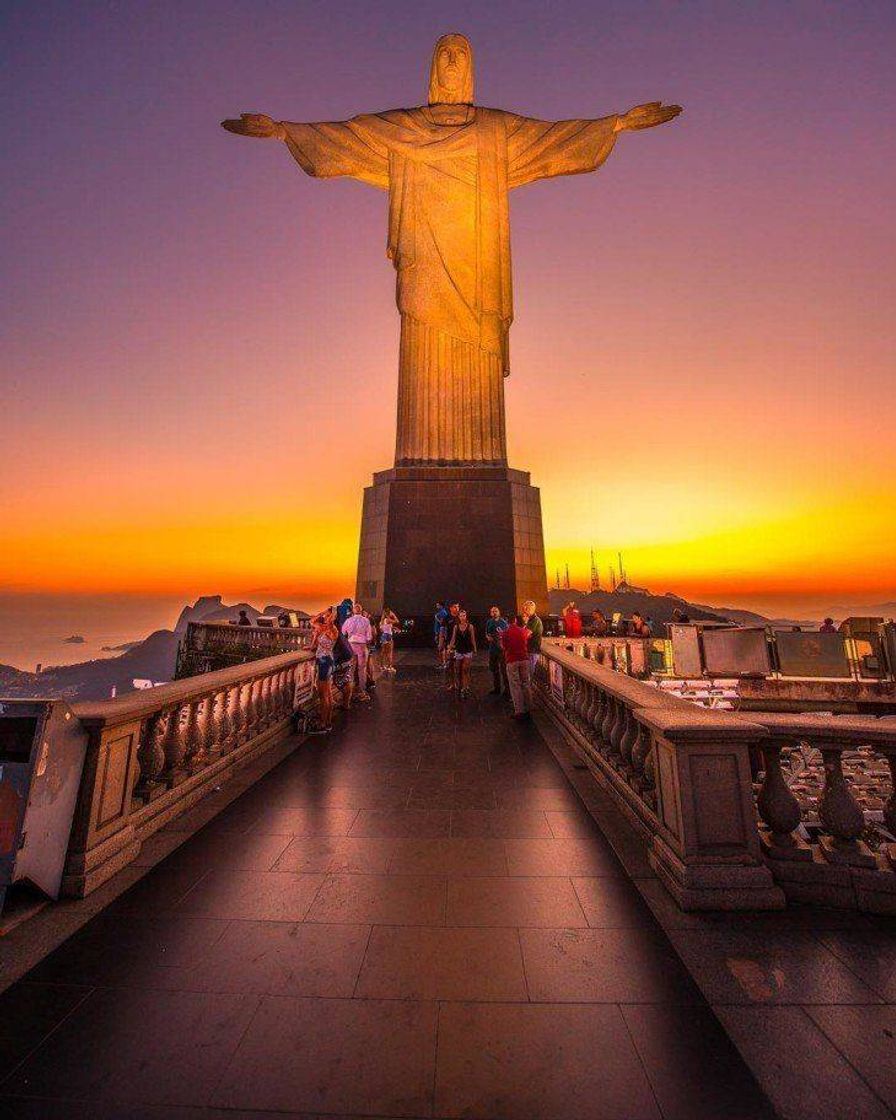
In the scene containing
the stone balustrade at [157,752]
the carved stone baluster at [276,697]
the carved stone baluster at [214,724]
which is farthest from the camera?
the carved stone baluster at [276,697]

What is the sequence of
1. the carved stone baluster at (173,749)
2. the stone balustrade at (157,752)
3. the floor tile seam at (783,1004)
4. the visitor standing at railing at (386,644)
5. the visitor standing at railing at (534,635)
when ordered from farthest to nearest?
the visitor standing at railing at (386,644) → the visitor standing at railing at (534,635) → the carved stone baluster at (173,749) → the stone balustrade at (157,752) → the floor tile seam at (783,1004)

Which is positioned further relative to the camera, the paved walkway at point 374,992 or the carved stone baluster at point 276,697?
the carved stone baluster at point 276,697

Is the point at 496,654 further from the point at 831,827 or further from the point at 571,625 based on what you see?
the point at 831,827

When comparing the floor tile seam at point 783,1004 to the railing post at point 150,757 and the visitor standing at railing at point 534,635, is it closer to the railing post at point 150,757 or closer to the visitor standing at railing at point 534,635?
the railing post at point 150,757

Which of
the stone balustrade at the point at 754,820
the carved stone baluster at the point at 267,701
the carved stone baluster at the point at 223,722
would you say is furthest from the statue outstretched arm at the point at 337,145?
the stone balustrade at the point at 754,820

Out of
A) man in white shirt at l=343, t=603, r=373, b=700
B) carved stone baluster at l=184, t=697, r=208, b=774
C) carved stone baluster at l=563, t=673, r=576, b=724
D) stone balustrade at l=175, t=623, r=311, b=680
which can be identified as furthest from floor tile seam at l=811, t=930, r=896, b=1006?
stone balustrade at l=175, t=623, r=311, b=680

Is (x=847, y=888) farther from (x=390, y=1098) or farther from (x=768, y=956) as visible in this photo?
(x=390, y=1098)
